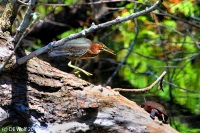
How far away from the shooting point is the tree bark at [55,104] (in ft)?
7.61

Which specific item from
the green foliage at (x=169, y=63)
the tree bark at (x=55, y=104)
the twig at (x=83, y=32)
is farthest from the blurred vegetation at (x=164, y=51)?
the twig at (x=83, y=32)

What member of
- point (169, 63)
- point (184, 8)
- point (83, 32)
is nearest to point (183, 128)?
point (184, 8)

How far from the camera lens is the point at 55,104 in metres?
2.34

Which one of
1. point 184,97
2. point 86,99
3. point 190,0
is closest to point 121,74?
point 184,97

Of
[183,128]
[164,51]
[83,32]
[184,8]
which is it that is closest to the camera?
[83,32]

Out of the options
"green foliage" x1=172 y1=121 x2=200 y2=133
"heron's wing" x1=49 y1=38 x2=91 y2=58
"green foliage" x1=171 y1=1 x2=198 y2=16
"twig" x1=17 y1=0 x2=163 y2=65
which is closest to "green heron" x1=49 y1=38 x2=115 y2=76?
"heron's wing" x1=49 y1=38 x2=91 y2=58

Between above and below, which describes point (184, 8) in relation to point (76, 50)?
above

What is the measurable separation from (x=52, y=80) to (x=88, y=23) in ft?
16.1

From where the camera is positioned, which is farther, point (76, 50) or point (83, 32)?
point (76, 50)

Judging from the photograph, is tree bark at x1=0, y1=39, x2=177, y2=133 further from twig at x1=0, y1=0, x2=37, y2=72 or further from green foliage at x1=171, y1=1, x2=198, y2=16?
green foliage at x1=171, y1=1, x2=198, y2=16

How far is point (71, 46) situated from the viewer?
2.82 m

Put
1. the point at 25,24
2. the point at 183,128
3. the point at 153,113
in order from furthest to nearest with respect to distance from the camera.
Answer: the point at 183,128
the point at 153,113
the point at 25,24

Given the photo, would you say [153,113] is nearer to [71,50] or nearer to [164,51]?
[71,50]

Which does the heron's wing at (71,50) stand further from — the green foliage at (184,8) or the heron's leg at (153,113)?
the green foliage at (184,8)
